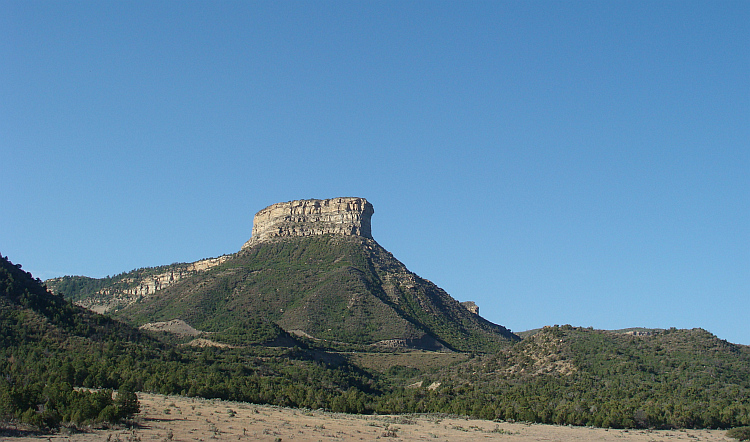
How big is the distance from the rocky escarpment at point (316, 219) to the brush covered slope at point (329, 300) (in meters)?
3.15

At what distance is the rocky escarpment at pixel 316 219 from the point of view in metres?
164

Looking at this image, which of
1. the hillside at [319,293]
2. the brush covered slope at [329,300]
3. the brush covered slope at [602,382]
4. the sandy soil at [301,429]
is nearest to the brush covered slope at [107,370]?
the sandy soil at [301,429]

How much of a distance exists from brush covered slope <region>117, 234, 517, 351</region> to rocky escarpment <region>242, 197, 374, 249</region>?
3154mm

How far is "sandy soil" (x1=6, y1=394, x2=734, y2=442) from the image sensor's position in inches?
1393

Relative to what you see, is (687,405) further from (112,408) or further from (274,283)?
(274,283)

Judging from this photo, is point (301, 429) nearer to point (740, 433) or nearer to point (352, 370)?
point (740, 433)

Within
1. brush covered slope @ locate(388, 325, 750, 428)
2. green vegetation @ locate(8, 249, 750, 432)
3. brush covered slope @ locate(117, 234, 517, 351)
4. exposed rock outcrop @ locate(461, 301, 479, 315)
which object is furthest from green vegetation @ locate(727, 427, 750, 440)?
exposed rock outcrop @ locate(461, 301, 479, 315)

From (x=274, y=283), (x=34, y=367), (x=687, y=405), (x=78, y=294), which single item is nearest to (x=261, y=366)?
(x=34, y=367)

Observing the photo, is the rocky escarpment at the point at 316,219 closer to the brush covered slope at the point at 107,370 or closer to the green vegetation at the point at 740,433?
the brush covered slope at the point at 107,370

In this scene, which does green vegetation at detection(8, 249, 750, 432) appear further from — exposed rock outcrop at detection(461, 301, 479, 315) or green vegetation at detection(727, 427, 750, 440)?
exposed rock outcrop at detection(461, 301, 479, 315)

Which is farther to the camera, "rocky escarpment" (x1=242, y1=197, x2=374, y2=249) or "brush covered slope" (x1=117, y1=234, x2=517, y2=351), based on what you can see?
"rocky escarpment" (x1=242, y1=197, x2=374, y2=249)

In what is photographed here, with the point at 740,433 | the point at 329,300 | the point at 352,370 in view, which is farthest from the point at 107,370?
the point at 329,300

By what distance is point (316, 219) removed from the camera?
16850 centimetres

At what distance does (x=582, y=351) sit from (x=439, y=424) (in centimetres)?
3785
